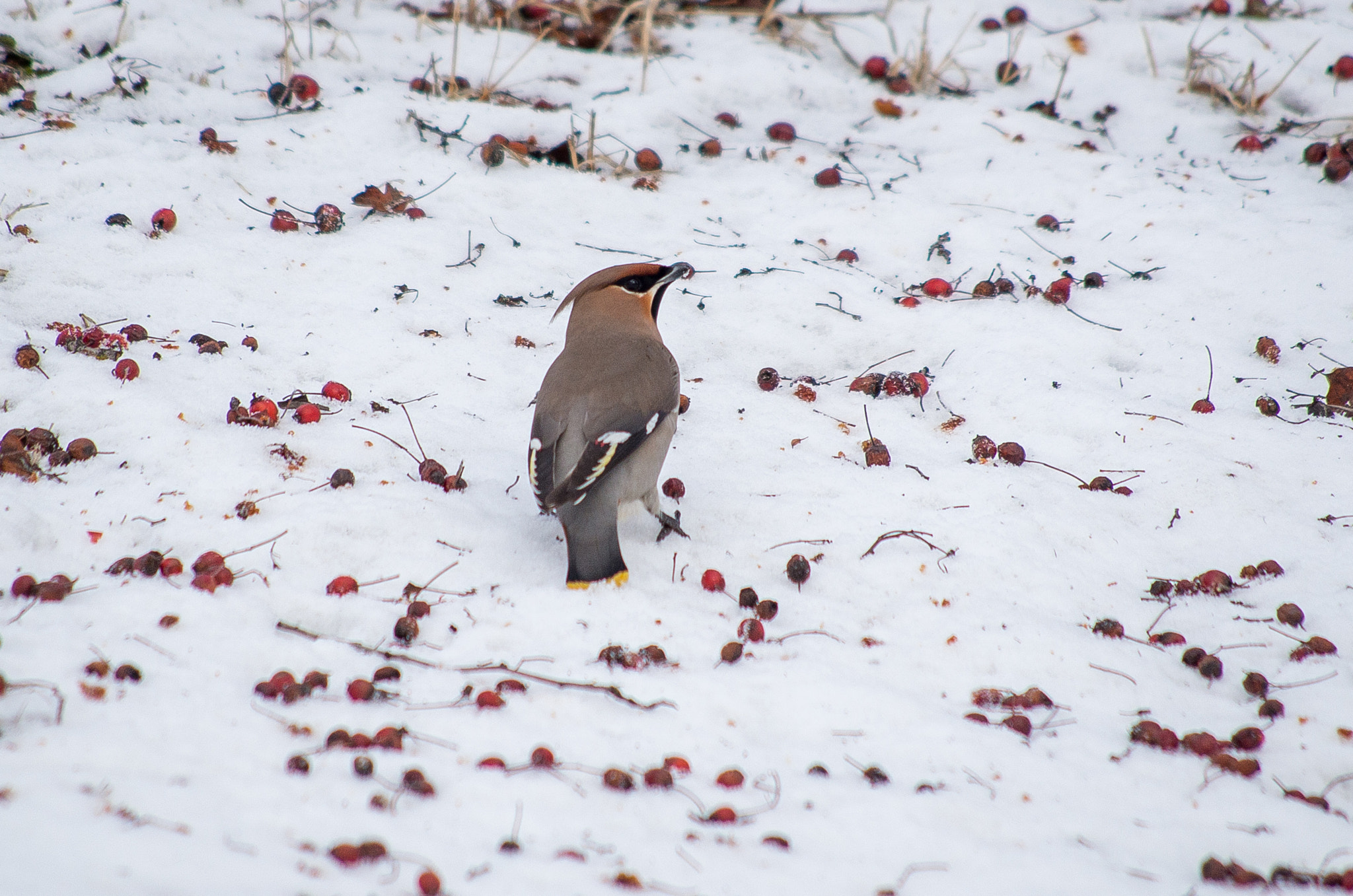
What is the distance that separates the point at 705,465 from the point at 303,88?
3.41 meters

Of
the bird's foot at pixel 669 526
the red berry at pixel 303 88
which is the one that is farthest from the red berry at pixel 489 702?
the red berry at pixel 303 88

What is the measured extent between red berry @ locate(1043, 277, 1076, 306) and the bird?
1.98 m

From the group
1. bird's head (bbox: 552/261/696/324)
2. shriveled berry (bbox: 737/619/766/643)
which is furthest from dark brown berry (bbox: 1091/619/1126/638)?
bird's head (bbox: 552/261/696/324)

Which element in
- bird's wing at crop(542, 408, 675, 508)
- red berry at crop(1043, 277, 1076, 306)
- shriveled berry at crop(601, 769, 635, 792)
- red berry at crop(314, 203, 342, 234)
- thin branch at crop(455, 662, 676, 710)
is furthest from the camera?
red berry at crop(314, 203, 342, 234)

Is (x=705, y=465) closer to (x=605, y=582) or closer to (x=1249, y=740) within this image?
(x=605, y=582)

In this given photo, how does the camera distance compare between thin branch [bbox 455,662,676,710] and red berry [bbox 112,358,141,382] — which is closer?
thin branch [bbox 455,662,676,710]

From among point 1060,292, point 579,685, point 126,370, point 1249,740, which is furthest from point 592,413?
point 1060,292

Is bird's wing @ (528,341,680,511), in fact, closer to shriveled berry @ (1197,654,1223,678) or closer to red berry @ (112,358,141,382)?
red berry @ (112,358,141,382)

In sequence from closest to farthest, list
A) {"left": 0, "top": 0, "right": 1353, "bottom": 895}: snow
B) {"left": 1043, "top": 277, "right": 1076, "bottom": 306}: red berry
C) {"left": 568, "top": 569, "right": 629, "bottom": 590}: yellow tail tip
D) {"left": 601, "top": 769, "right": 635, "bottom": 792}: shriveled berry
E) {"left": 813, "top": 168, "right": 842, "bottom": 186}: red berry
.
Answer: {"left": 0, "top": 0, "right": 1353, "bottom": 895}: snow < {"left": 601, "top": 769, "right": 635, "bottom": 792}: shriveled berry < {"left": 568, "top": 569, "right": 629, "bottom": 590}: yellow tail tip < {"left": 1043, "top": 277, "right": 1076, "bottom": 306}: red berry < {"left": 813, "top": 168, "right": 842, "bottom": 186}: red berry

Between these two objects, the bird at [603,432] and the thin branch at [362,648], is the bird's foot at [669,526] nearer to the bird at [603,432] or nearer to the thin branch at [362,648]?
the bird at [603,432]

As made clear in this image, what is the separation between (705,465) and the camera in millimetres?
3846

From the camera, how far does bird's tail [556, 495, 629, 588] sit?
306cm

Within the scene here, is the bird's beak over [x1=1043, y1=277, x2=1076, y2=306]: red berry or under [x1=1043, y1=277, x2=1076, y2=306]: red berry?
over

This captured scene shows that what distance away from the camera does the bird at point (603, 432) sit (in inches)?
124
